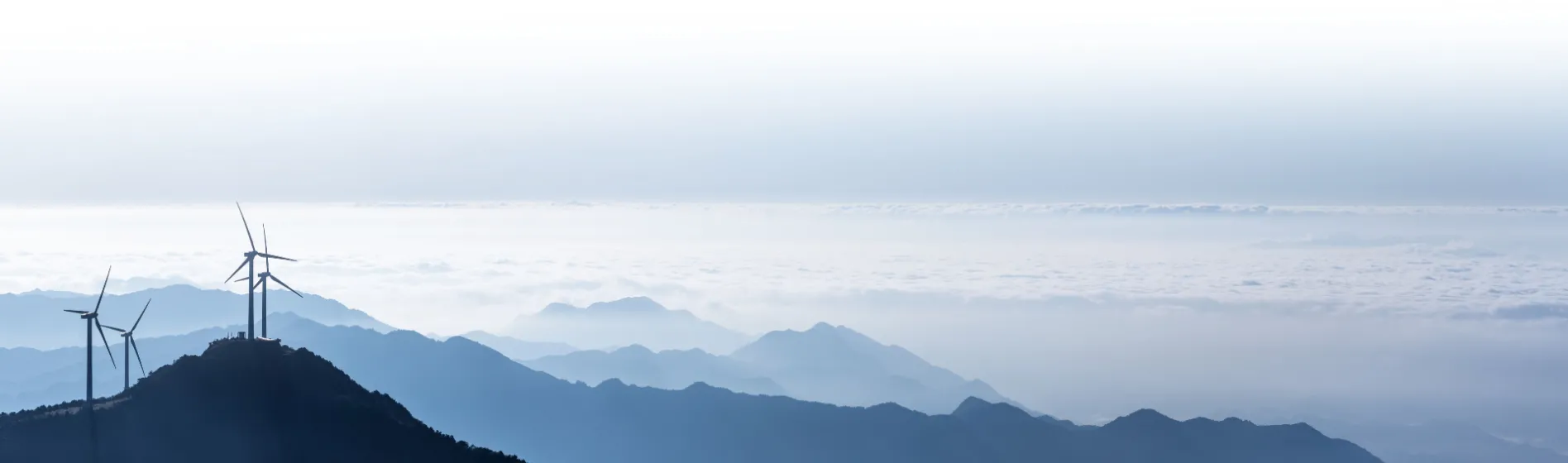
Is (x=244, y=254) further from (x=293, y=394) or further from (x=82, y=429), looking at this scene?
(x=82, y=429)

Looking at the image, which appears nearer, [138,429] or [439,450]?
[138,429]

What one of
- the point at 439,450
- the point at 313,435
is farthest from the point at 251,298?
the point at 439,450

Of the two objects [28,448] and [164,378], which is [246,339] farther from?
[28,448]

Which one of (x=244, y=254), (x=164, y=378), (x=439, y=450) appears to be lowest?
(x=439, y=450)

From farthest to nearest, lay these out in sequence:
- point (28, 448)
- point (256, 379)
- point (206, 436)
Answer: point (256, 379), point (206, 436), point (28, 448)

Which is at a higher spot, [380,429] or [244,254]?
[244,254]

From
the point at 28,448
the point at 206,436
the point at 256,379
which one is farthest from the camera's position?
the point at 256,379
